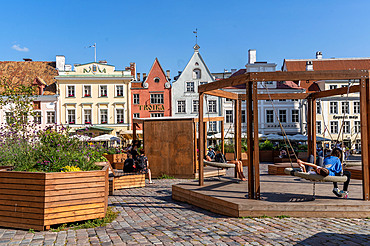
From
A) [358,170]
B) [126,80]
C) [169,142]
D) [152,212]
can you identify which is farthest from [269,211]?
[126,80]

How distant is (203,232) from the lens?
6148mm

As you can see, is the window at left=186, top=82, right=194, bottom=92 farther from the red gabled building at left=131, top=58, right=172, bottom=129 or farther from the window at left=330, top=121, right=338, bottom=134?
the window at left=330, top=121, right=338, bottom=134

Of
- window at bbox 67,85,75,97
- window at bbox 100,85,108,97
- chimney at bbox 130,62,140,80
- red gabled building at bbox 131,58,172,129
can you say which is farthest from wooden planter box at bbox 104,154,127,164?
chimney at bbox 130,62,140,80

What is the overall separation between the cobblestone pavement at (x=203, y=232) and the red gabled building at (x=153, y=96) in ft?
114

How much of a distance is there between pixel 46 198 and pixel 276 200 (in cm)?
430

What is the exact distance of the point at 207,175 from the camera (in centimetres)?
1340

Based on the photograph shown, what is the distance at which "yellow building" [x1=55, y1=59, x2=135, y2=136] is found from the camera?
4225cm

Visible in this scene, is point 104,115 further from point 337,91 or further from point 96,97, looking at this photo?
point 337,91

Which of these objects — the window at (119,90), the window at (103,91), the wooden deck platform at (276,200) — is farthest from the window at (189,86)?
the wooden deck platform at (276,200)

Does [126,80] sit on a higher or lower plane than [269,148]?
higher

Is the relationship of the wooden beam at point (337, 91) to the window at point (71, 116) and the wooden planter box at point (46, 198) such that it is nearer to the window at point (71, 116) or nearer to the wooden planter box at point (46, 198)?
the wooden planter box at point (46, 198)

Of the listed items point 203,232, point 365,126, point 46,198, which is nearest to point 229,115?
point 365,126

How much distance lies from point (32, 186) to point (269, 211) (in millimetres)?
4199

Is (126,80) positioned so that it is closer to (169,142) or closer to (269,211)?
(169,142)
